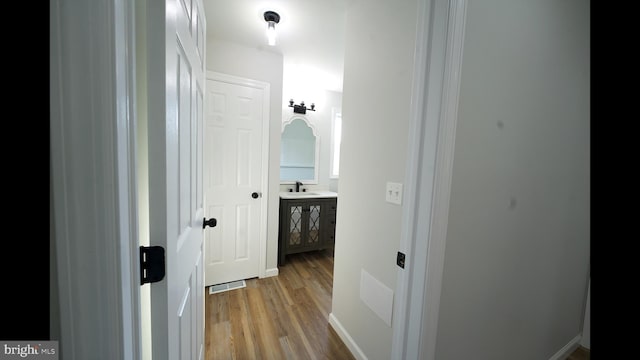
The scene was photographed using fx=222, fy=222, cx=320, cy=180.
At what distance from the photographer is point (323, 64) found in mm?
2588

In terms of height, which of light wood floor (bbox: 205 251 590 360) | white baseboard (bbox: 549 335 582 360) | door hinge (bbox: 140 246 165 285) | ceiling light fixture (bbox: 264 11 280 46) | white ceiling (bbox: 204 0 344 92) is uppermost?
white ceiling (bbox: 204 0 344 92)

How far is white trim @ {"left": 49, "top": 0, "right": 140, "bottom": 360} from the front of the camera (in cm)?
38

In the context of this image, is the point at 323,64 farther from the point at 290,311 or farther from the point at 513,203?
Result: the point at 290,311

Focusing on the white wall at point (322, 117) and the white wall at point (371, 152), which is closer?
the white wall at point (371, 152)

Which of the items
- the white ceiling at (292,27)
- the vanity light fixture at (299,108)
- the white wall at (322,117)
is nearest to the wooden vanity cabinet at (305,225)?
the white wall at (322,117)

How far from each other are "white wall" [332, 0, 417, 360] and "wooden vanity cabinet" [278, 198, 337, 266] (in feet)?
3.72

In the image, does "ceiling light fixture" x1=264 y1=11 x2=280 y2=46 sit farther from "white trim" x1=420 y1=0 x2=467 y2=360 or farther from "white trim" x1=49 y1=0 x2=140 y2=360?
"white trim" x1=49 y1=0 x2=140 y2=360

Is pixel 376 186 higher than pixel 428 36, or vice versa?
pixel 428 36

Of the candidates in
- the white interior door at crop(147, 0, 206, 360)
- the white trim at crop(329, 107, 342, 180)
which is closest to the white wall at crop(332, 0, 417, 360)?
the white interior door at crop(147, 0, 206, 360)

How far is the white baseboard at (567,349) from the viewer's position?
1.57m

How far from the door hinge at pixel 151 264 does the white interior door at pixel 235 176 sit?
1804mm

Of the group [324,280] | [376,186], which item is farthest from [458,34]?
[324,280]

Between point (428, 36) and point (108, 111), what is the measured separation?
37.8 inches

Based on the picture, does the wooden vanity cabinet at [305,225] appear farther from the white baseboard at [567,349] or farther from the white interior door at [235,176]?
the white baseboard at [567,349]
